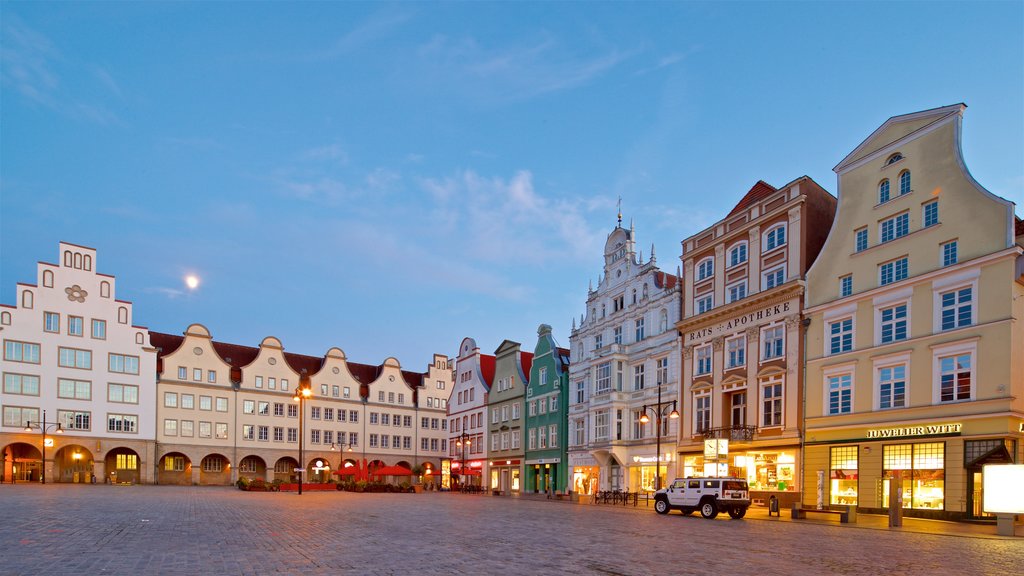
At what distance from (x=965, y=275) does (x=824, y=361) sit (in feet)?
27.3

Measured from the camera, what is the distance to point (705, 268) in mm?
47188

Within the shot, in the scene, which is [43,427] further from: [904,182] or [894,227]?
[904,182]

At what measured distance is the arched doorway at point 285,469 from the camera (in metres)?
81.0

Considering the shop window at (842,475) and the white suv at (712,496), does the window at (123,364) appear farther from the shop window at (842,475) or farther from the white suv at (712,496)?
the shop window at (842,475)

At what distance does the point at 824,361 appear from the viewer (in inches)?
1487

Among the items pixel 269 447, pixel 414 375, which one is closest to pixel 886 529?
pixel 269 447

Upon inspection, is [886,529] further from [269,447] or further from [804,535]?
[269,447]

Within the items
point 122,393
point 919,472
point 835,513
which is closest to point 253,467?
point 122,393

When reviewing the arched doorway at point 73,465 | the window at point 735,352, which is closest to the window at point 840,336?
the window at point 735,352

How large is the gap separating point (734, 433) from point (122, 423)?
57.5 meters

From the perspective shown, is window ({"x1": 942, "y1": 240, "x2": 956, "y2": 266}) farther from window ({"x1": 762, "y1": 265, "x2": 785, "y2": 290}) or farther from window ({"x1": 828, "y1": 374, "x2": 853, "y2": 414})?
window ({"x1": 762, "y1": 265, "x2": 785, "y2": 290})

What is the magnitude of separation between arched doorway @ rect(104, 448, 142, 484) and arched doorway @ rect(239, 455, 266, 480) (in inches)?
405

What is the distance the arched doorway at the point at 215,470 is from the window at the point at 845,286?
63.0 m

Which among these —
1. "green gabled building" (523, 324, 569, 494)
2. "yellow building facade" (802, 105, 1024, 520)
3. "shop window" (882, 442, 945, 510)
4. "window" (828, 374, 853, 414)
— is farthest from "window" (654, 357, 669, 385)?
"shop window" (882, 442, 945, 510)
